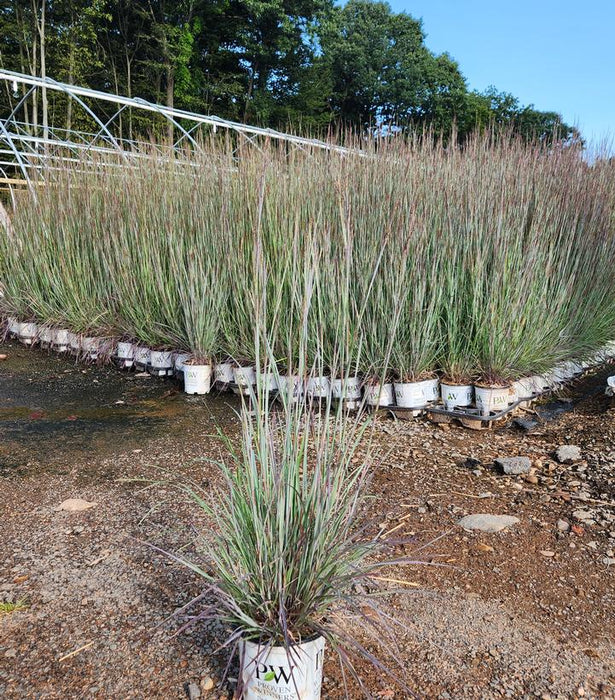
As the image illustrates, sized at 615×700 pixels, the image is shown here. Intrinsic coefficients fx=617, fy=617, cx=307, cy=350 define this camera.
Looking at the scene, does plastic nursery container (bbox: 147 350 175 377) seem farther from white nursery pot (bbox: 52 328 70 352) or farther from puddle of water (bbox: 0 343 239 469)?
white nursery pot (bbox: 52 328 70 352)

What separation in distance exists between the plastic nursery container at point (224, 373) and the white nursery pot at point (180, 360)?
0.77ft

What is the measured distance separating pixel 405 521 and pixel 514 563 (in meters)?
0.38

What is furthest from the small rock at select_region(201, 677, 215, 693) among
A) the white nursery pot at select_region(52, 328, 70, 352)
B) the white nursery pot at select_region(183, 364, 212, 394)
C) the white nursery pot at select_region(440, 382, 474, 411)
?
the white nursery pot at select_region(52, 328, 70, 352)

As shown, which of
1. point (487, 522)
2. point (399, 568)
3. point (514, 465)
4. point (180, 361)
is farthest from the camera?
point (180, 361)

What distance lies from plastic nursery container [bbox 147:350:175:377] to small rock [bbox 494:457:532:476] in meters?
2.42

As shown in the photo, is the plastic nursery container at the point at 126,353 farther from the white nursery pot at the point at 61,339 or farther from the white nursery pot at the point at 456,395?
the white nursery pot at the point at 456,395

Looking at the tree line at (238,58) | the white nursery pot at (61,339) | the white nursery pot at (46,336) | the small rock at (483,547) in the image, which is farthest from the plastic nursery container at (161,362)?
the tree line at (238,58)

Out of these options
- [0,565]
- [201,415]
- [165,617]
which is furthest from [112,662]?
[201,415]

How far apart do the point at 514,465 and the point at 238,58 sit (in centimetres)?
1985

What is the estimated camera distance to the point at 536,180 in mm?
4082

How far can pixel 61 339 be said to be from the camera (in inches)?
199

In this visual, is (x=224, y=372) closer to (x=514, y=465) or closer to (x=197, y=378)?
(x=197, y=378)

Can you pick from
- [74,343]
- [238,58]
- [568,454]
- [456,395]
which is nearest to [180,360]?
[74,343]

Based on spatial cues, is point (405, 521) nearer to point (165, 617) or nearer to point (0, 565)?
point (165, 617)
